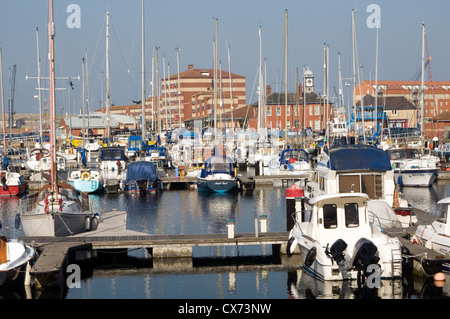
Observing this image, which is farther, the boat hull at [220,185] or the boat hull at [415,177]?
the boat hull at [415,177]

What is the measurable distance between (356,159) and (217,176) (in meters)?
21.5

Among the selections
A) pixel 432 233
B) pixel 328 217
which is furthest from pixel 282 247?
pixel 432 233

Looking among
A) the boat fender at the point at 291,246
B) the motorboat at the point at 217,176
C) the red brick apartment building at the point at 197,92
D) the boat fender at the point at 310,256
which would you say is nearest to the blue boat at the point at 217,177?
the motorboat at the point at 217,176

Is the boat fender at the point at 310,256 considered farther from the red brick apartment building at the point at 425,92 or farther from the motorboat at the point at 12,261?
the red brick apartment building at the point at 425,92

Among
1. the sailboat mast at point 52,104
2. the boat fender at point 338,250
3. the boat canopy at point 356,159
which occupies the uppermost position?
the sailboat mast at point 52,104

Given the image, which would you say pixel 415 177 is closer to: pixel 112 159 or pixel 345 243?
pixel 112 159

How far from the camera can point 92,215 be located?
32094 millimetres

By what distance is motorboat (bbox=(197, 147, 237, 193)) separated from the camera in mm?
52688

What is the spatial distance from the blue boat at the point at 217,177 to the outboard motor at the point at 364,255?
28903mm

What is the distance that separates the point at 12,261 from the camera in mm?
24109

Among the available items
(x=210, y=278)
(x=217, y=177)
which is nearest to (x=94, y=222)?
(x=210, y=278)

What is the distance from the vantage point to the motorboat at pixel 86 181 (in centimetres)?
5269

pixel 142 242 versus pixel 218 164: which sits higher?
pixel 218 164

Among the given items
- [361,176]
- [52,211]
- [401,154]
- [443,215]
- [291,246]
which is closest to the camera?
[443,215]
